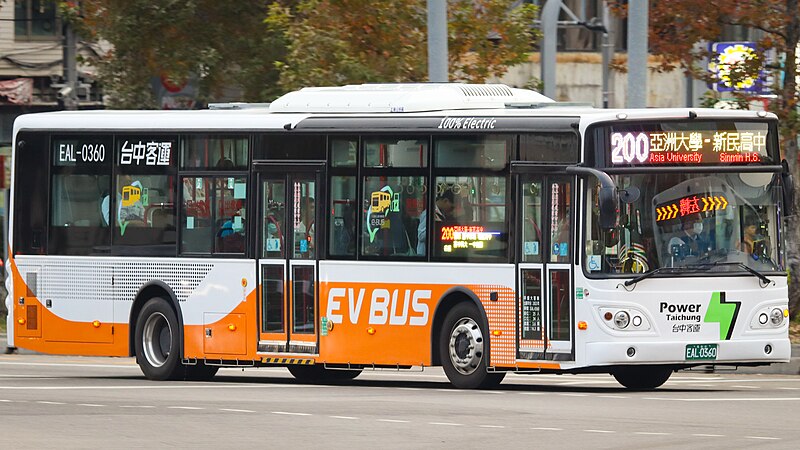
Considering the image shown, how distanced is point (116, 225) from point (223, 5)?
10413 mm

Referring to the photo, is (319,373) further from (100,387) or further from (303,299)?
(100,387)

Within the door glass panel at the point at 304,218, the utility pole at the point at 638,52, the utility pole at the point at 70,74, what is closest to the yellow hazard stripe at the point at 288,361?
the door glass panel at the point at 304,218

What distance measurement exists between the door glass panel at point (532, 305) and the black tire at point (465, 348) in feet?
1.45

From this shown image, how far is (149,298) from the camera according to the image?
2053 centimetres

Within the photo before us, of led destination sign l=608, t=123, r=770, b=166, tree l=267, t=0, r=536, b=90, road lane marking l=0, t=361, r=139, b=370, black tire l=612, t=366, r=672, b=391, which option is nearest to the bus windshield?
led destination sign l=608, t=123, r=770, b=166

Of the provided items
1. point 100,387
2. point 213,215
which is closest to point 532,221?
point 213,215

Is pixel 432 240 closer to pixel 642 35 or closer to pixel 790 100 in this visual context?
pixel 642 35

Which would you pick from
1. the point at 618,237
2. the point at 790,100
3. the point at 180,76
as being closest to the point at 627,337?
the point at 618,237

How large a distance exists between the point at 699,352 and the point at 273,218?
4663mm

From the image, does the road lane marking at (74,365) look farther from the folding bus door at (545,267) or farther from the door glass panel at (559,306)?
the door glass panel at (559,306)

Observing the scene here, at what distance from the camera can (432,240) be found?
18312 mm

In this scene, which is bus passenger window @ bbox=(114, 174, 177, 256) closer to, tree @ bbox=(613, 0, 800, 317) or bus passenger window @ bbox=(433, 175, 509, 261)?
bus passenger window @ bbox=(433, 175, 509, 261)

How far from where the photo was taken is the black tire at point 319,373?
20.8 metres

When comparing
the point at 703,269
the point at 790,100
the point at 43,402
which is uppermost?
the point at 790,100
